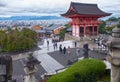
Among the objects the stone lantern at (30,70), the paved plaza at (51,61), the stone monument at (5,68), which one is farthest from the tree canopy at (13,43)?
the stone monument at (5,68)

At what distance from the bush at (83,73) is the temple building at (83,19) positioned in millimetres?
31566

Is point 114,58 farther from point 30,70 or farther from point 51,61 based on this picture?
point 51,61

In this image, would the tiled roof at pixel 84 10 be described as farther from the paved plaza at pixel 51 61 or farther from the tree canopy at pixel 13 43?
the paved plaza at pixel 51 61

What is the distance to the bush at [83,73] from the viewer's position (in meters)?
11.6

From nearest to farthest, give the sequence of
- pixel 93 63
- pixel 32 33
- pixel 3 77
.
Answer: pixel 3 77 → pixel 93 63 → pixel 32 33

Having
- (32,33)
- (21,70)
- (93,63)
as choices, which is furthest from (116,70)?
(32,33)

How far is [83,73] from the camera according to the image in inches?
473

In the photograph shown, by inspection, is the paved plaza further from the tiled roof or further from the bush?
the tiled roof

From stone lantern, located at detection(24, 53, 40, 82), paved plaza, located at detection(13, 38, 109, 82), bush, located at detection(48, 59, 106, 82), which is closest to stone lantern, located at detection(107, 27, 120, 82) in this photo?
stone lantern, located at detection(24, 53, 40, 82)

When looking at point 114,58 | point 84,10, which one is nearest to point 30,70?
point 114,58

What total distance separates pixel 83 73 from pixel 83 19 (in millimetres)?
34239

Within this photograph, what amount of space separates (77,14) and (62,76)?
109 feet

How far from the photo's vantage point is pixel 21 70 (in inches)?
920

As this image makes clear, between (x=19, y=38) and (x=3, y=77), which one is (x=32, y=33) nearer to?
(x=19, y=38)
